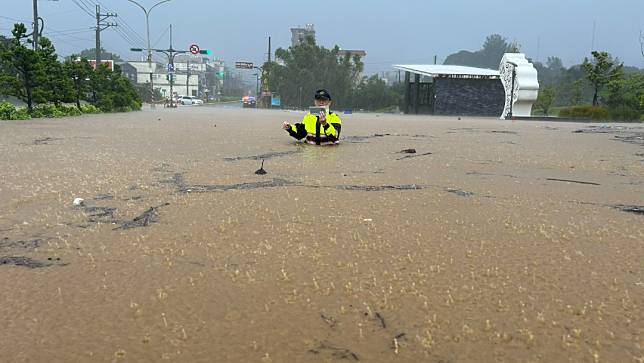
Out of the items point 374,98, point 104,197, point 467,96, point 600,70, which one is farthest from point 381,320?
point 374,98

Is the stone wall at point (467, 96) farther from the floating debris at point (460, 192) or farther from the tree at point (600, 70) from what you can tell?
the floating debris at point (460, 192)

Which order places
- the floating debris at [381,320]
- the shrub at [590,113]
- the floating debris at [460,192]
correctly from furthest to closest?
the shrub at [590,113]
the floating debris at [460,192]
the floating debris at [381,320]

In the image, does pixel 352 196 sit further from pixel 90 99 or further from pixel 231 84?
pixel 231 84

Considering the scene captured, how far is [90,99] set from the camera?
19.9 meters

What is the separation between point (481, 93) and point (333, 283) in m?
35.2

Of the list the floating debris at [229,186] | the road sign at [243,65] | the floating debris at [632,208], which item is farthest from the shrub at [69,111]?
the road sign at [243,65]

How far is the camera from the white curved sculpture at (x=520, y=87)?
1112 inches

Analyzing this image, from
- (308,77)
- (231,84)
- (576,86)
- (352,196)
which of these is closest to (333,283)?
(352,196)

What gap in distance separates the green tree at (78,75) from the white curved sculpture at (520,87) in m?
19.5

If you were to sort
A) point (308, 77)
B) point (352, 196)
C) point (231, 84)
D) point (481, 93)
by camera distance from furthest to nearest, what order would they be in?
1. point (231, 84)
2. point (308, 77)
3. point (481, 93)
4. point (352, 196)

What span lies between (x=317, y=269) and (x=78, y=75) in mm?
18491

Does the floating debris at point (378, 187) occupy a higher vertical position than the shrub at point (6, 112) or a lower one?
lower

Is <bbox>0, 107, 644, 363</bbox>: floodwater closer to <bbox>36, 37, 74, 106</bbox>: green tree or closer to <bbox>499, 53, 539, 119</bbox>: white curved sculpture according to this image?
<bbox>36, 37, 74, 106</bbox>: green tree

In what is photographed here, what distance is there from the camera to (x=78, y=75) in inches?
715
